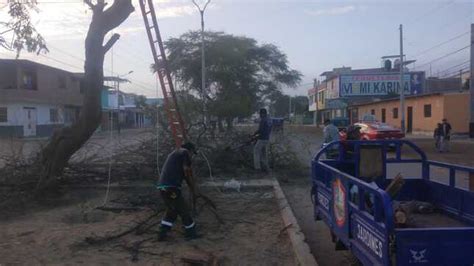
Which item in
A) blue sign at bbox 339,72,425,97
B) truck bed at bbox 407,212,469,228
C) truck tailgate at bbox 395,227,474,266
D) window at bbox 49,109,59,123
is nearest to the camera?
truck tailgate at bbox 395,227,474,266

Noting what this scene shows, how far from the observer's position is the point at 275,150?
663 inches

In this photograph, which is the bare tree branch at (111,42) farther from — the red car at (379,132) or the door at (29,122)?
the door at (29,122)

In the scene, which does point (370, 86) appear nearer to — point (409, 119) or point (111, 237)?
point (409, 119)

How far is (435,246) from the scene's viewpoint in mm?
4125

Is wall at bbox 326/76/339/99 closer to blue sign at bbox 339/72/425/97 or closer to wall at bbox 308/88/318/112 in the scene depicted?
blue sign at bbox 339/72/425/97

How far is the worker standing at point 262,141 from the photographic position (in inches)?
598

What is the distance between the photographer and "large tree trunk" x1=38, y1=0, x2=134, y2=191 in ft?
39.4

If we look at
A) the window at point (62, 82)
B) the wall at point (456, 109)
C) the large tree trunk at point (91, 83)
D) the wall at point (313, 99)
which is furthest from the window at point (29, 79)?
the wall at point (313, 99)

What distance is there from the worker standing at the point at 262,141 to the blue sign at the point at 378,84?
48066mm

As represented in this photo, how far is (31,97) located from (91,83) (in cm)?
3939

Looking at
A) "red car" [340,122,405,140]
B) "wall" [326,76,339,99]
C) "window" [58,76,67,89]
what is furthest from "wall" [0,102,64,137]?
"wall" [326,76,339,99]

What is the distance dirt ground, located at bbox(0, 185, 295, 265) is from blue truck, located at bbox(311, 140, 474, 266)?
117 cm

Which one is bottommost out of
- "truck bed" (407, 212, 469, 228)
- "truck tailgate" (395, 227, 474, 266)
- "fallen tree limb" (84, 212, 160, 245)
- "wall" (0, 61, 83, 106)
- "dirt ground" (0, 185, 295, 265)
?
"dirt ground" (0, 185, 295, 265)

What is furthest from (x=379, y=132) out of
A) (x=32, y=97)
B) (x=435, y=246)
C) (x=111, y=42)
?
(x=32, y=97)
